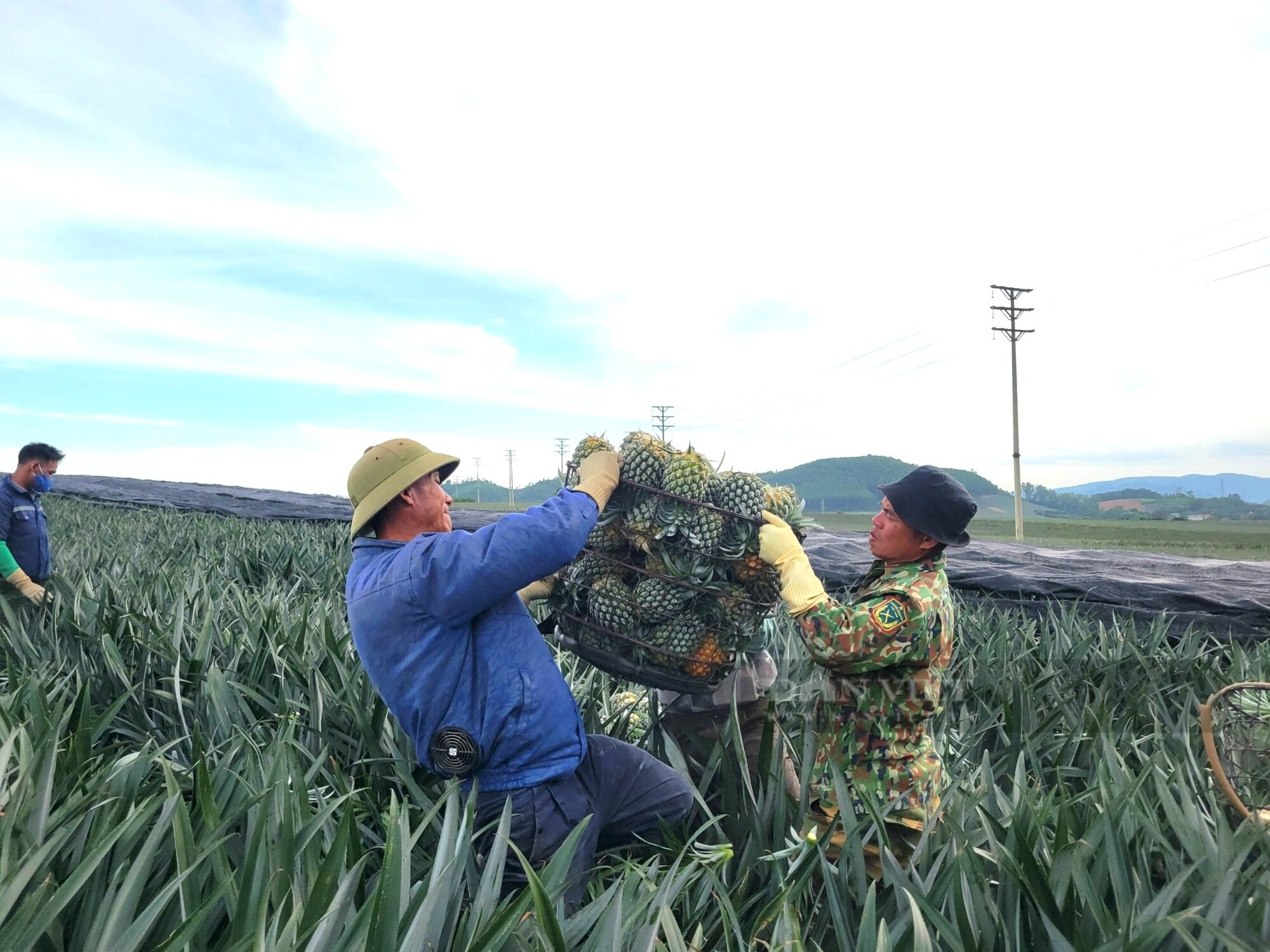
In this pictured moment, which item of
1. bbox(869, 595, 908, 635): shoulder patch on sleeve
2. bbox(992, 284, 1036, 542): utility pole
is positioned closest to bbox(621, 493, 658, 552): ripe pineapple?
bbox(869, 595, 908, 635): shoulder patch on sleeve

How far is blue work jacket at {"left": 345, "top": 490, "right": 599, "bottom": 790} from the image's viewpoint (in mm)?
2008

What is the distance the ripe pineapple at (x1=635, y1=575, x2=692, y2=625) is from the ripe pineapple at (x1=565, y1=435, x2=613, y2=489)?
13.2 inches

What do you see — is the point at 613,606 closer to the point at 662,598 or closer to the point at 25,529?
the point at 662,598

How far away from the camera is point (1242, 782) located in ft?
7.88

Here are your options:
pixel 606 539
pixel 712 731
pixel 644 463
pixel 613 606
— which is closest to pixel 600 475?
pixel 644 463

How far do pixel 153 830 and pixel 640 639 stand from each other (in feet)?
3.65

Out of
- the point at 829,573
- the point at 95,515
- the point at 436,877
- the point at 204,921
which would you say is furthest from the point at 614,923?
the point at 95,515

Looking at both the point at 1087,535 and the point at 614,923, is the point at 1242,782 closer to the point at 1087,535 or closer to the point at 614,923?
the point at 614,923

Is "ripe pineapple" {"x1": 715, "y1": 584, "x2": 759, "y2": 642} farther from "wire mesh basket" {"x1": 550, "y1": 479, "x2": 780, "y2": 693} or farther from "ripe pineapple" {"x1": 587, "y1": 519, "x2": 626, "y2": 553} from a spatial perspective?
"ripe pineapple" {"x1": 587, "y1": 519, "x2": 626, "y2": 553}

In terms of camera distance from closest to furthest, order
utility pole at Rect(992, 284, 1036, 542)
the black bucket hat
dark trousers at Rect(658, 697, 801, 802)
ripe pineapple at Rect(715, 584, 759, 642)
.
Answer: ripe pineapple at Rect(715, 584, 759, 642) < the black bucket hat < dark trousers at Rect(658, 697, 801, 802) < utility pole at Rect(992, 284, 1036, 542)

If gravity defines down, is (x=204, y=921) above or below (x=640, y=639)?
below

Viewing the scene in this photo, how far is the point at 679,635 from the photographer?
221 cm

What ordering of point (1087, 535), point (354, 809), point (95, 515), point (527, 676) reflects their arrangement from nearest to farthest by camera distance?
point (527, 676)
point (354, 809)
point (95, 515)
point (1087, 535)

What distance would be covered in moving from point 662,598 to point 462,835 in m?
0.68
